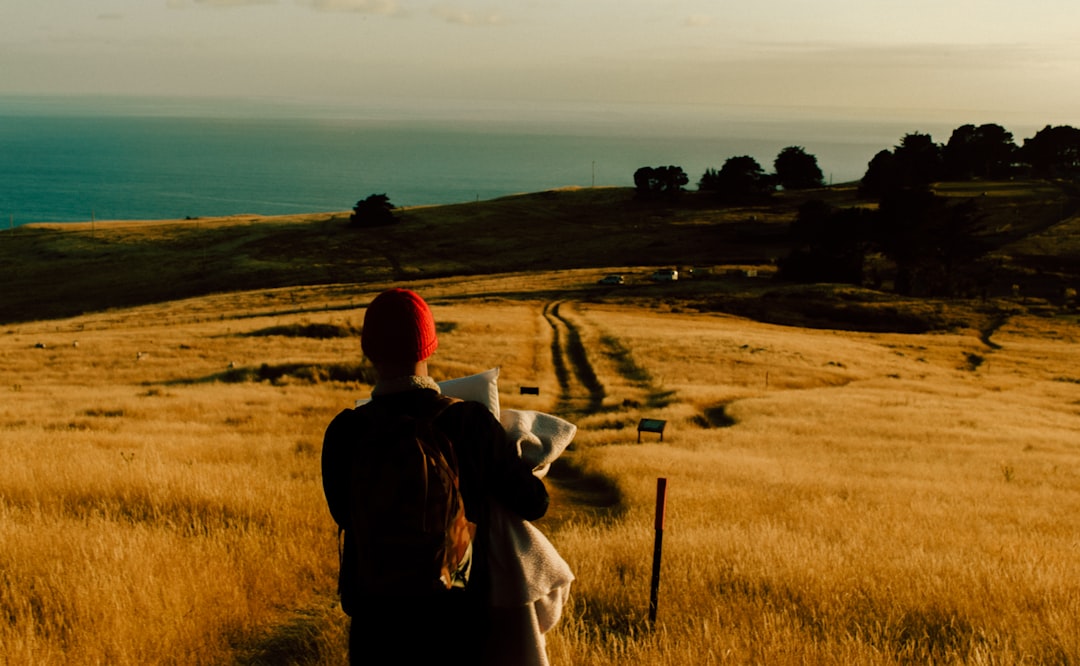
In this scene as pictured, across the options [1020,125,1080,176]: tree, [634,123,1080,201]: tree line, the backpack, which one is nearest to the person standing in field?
the backpack

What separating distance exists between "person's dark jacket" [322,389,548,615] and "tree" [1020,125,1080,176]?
5581 inches

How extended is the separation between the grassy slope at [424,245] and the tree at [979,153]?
1409cm

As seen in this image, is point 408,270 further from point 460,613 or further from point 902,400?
point 460,613

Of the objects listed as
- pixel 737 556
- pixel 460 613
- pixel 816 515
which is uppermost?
pixel 460 613

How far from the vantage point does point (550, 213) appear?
110m

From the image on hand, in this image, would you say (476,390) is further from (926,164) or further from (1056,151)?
(1056,151)

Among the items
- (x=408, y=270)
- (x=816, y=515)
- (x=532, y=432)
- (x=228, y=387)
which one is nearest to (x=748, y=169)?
(x=408, y=270)

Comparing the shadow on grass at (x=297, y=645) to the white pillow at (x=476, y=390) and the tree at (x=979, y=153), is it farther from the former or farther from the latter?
the tree at (x=979, y=153)

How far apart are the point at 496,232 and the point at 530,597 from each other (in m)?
95.3

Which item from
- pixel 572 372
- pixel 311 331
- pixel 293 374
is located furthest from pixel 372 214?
pixel 293 374

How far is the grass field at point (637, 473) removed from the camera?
5.83 meters

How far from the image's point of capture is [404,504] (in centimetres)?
349

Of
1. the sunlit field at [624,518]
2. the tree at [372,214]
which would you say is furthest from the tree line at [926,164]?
the sunlit field at [624,518]

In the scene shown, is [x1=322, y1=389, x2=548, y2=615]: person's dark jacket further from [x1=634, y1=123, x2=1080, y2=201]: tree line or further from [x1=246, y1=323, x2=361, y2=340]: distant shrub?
[x1=634, y1=123, x2=1080, y2=201]: tree line
